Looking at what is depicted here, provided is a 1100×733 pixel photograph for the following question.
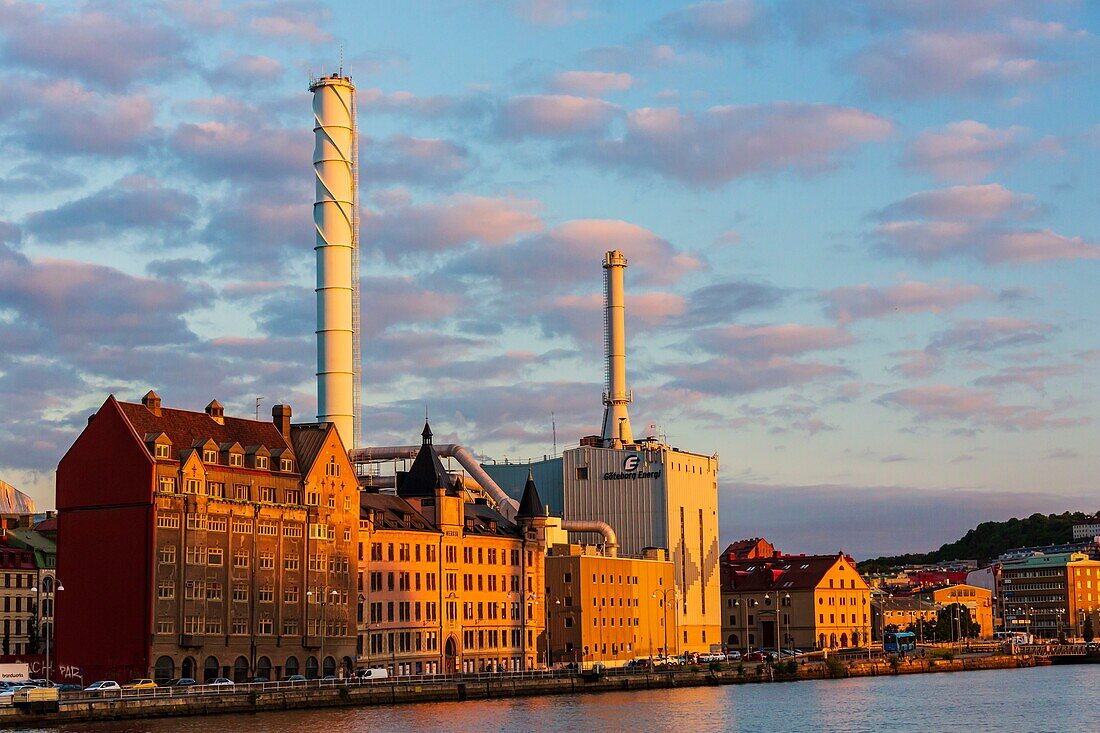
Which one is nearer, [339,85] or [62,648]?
[62,648]

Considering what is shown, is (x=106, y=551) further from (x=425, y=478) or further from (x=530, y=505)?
(x=530, y=505)

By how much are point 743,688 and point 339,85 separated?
6573cm

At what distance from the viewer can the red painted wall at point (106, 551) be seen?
369ft

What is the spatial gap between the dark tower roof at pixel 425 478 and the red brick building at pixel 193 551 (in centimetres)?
1847

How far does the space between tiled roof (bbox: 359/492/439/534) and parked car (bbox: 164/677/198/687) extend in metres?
26.8

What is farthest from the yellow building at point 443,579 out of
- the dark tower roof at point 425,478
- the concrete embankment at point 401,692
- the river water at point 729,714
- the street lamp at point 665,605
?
the street lamp at point 665,605

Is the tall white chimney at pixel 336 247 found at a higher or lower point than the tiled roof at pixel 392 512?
higher

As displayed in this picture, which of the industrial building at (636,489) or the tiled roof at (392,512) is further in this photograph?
the industrial building at (636,489)

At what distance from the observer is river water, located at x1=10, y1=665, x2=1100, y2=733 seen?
9388cm

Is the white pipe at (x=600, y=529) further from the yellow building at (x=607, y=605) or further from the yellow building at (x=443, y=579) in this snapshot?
the yellow building at (x=443, y=579)

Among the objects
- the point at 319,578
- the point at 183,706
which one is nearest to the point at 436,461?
the point at 319,578

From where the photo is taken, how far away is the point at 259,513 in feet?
401

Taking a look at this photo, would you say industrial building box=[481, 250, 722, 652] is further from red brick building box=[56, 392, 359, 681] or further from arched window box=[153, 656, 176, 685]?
arched window box=[153, 656, 176, 685]

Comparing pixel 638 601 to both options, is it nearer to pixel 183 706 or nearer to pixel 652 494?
pixel 652 494
